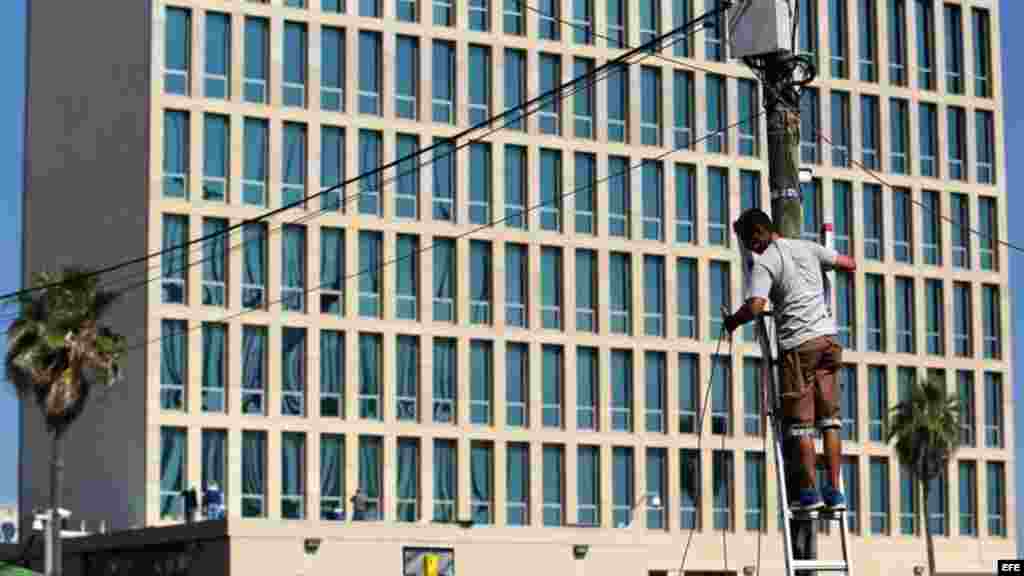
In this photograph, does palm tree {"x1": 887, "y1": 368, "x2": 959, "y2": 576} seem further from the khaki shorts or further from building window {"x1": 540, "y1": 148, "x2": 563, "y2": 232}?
the khaki shorts

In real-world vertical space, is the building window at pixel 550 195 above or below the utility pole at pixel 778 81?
above

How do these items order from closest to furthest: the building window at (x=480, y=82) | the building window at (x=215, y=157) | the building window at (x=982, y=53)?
the building window at (x=215, y=157), the building window at (x=480, y=82), the building window at (x=982, y=53)

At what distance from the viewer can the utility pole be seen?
1466 centimetres

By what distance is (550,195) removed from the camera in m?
79.6

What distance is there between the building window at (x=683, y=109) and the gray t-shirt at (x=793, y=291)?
6955cm

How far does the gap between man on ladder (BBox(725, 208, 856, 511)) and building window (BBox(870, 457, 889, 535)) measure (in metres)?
72.3

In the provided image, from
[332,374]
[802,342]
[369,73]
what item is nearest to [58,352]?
[332,374]

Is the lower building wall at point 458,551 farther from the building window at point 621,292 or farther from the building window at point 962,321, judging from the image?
the building window at point 962,321

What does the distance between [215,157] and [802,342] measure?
6195cm

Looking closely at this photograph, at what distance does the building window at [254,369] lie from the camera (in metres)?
73.5

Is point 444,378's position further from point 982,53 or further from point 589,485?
point 982,53

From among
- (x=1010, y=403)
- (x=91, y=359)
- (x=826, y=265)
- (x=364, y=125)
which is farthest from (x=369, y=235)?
(x=826, y=265)

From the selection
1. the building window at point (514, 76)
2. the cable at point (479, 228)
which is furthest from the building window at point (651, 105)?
the building window at point (514, 76)

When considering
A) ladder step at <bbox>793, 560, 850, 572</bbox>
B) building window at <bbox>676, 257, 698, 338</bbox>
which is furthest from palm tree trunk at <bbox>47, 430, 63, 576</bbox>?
ladder step at <bbox>793, 560, 850, 572</bbox>
